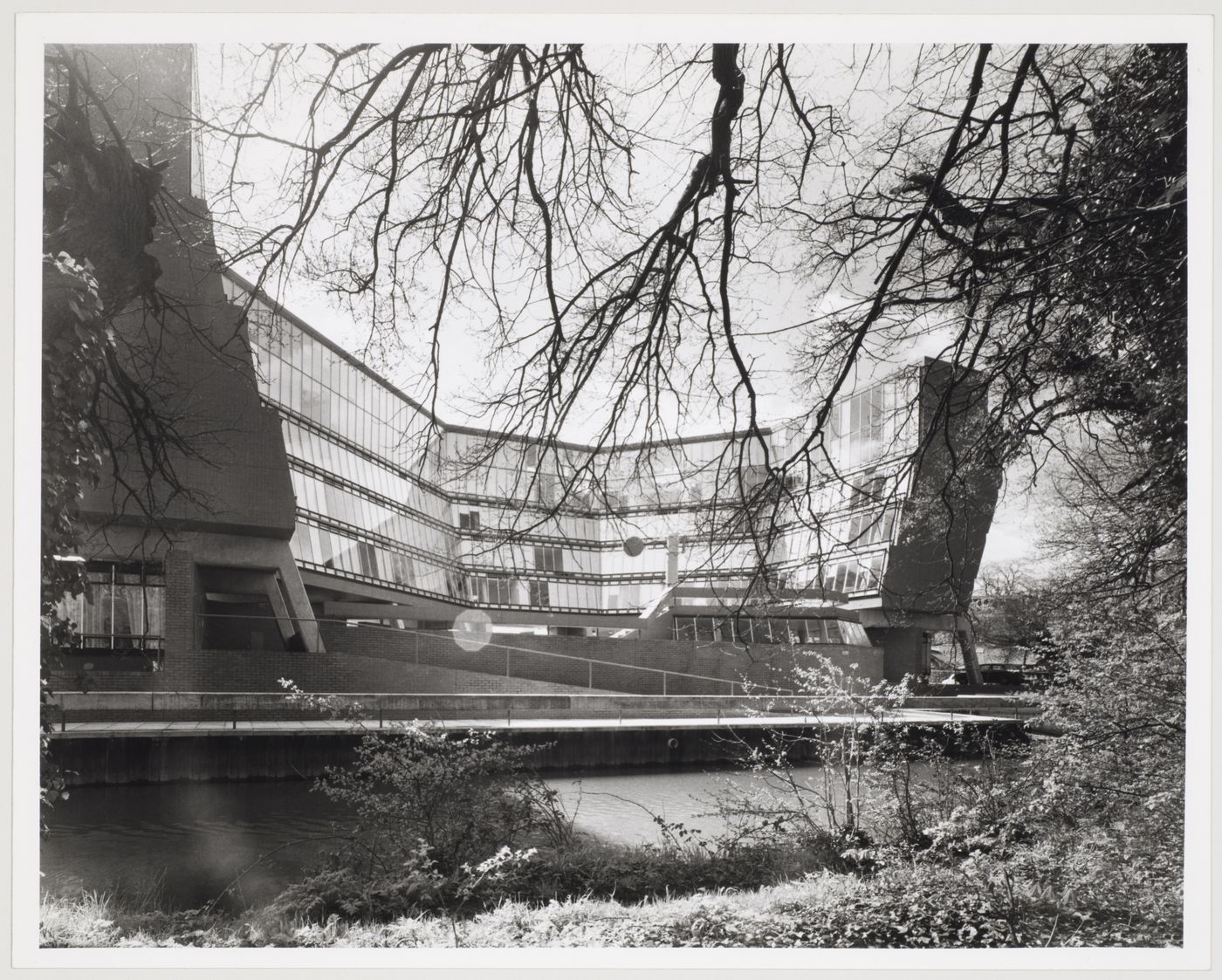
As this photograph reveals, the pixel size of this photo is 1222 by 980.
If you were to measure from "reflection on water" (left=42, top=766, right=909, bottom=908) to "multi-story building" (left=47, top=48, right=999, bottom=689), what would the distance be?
58cm

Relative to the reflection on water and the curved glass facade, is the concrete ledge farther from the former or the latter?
the curved glass facade

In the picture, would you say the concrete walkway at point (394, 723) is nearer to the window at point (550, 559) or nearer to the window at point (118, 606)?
the window at point (118, 606)

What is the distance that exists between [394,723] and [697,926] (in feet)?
5.74

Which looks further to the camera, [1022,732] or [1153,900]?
[1022,732]

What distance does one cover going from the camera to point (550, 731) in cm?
428

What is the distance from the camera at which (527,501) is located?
3.13 metres

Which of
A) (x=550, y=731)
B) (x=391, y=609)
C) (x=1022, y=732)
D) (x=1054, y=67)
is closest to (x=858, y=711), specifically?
(x=1022, y=732)

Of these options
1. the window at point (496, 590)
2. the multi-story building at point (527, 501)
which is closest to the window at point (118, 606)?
the multi-story building at point (527, 501)

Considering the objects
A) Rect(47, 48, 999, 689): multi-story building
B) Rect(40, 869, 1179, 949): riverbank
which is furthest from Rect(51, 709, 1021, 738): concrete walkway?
Rect(40, 869, 1179, 949): riverbank

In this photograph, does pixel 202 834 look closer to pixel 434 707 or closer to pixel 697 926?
pixel 434 707

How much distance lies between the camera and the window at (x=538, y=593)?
3383 mm

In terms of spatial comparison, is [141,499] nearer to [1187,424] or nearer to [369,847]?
[369,847]

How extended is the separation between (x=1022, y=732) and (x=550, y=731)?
2.48 meters

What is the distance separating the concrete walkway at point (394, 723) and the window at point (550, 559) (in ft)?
3.17
